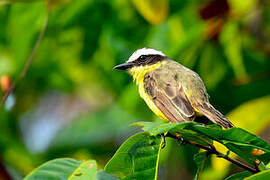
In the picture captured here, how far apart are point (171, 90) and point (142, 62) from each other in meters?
0.60

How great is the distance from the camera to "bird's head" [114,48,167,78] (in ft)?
12.7

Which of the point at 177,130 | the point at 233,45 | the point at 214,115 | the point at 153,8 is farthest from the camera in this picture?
the point at 233,45

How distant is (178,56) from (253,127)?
897mm

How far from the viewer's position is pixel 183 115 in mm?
3164

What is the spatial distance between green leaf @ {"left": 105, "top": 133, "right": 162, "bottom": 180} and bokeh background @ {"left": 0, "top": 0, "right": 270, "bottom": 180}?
1561 millimetres

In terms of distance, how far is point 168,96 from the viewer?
11.0 ft

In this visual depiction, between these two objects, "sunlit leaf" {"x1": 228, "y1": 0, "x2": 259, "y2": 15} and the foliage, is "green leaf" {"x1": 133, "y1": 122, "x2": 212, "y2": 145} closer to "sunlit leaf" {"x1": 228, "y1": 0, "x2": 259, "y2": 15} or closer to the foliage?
the foliage

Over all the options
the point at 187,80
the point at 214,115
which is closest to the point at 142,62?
the point at 187,80

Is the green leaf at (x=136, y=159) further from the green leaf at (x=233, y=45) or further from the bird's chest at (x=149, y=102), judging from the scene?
the green leaf at (x=233, y=45)

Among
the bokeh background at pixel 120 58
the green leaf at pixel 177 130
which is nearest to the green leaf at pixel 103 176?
the green leaf at pixel 177 130

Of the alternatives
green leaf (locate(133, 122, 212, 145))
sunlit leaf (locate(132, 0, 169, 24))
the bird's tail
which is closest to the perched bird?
the bird's tail

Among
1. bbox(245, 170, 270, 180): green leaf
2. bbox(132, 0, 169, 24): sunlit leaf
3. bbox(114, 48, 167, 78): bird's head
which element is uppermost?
bbox(132, 0, 169, 24): sunlit leaf

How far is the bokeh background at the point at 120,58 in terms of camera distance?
4.32 metres

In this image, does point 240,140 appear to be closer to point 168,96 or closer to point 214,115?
point 214,115
